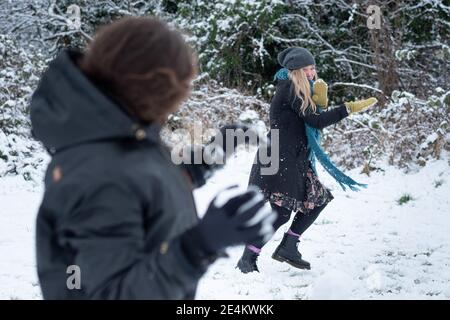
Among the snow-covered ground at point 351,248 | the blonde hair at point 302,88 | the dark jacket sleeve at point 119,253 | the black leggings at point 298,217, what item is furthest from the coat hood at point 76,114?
the black leggings at point 298,217

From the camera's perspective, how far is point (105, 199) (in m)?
1.20

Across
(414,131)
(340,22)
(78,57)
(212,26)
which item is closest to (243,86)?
(212,26)

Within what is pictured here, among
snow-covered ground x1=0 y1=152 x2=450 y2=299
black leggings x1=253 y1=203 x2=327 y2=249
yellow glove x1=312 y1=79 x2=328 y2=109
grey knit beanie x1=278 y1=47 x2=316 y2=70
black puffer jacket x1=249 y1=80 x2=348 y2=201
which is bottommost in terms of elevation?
snow-covered ground x1=0 y1=152 x2=450 y2=299

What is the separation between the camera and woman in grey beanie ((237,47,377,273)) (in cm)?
399

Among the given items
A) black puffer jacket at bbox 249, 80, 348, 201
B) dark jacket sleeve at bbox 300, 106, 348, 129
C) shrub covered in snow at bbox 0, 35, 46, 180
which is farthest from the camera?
shrub covered in snow at bbox 0, 35, 46, 180

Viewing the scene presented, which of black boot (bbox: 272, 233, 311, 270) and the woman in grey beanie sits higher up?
the woman in grey beanie

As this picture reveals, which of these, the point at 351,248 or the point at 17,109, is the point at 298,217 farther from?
the point at 17,109

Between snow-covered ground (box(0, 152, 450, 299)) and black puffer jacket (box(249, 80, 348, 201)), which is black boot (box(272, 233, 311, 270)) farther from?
black puffer jacket (box(249, 80, 348, 201))

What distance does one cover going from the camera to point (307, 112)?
3986 mm

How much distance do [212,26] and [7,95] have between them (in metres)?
3.70

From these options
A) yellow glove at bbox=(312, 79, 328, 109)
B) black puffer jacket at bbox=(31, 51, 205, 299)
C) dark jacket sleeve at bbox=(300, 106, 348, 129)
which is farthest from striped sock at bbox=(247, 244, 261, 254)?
black puffer jacket at bbox=(31, 51, 205, 299)

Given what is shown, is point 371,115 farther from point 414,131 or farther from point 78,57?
point 78,57

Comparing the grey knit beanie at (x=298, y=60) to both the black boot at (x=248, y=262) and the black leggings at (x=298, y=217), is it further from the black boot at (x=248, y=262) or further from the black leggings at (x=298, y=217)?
the black boot at (x=248, y=262)

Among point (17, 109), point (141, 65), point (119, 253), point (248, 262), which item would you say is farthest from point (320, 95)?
point (17, 109)
